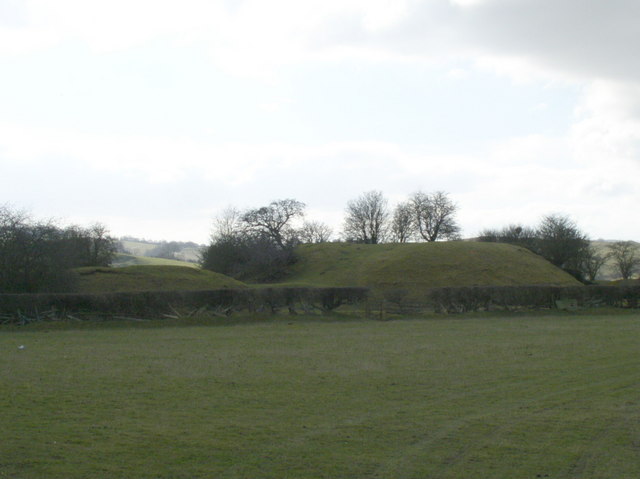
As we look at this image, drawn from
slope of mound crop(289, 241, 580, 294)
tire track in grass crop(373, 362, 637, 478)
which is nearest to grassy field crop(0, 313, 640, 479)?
tire track in grass crop(373, 362, 637, 478)

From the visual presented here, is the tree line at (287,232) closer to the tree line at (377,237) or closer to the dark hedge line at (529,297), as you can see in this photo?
the tree line at (377,237)

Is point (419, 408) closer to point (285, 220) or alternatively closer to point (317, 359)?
point (317, 359)

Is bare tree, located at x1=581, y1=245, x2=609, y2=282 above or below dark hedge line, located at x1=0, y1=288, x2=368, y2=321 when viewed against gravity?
above

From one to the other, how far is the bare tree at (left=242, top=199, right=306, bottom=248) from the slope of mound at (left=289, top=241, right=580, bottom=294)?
237 inches

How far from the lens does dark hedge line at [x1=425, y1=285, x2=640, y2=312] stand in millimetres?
33906

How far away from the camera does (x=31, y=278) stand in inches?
1404

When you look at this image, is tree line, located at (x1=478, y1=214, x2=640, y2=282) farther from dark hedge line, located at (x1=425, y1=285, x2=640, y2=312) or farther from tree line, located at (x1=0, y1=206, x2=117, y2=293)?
tree line, located at (x1=0, y1=206, x2=117, y2=293)

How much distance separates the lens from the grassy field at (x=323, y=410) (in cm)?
733

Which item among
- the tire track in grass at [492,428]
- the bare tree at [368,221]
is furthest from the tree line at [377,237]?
the tire track in grass at [492,428]

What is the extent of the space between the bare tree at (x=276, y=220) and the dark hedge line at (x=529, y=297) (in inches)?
1704

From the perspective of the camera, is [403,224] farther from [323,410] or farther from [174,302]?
[323,410]

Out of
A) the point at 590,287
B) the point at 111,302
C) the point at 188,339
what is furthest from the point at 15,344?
the point at 590,287

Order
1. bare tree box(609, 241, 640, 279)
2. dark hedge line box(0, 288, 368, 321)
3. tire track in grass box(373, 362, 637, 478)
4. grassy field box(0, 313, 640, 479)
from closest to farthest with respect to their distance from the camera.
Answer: tire track in grass box(373, 362, 637, 478) → grassy field box(0, 313, 640, 479) → dark hedge line box(0, 288, 368, 321) → bare tree box(609, 241, 640, 279)

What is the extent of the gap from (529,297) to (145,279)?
84.6 ft
